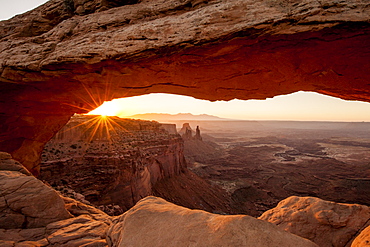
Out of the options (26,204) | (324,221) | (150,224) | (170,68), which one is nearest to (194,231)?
(150,224)

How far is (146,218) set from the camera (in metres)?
2.97

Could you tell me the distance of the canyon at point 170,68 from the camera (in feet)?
9.27

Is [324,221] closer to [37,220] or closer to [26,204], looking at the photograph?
[37,220]

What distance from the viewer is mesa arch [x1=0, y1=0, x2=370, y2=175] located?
3135mm

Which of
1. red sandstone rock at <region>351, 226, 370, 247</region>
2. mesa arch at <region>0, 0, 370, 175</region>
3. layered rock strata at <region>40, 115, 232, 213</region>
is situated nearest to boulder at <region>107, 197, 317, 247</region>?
red sandstone rock at <region>351, 226, 370, 247</region>

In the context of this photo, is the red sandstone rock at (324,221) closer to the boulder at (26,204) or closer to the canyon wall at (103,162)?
the boulder at (26,204)

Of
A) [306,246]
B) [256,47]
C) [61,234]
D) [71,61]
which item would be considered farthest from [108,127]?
[306,246]

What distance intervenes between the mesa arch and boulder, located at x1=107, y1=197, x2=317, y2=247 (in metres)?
3.45

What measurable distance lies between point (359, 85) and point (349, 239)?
388 centimetres

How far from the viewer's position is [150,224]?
280 centimetres

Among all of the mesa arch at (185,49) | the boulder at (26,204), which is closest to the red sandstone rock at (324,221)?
the mesa arch at (185,49)

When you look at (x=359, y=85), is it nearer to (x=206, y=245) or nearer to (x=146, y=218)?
(x=206, y=245)

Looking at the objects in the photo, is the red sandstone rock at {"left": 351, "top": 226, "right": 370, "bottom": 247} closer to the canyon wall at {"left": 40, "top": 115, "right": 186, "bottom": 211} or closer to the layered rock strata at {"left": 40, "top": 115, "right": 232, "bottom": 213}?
the layered rock strata at {"left": 40, "top": 115, "right": 232, "bottom": 213}

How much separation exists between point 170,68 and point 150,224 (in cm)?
378
